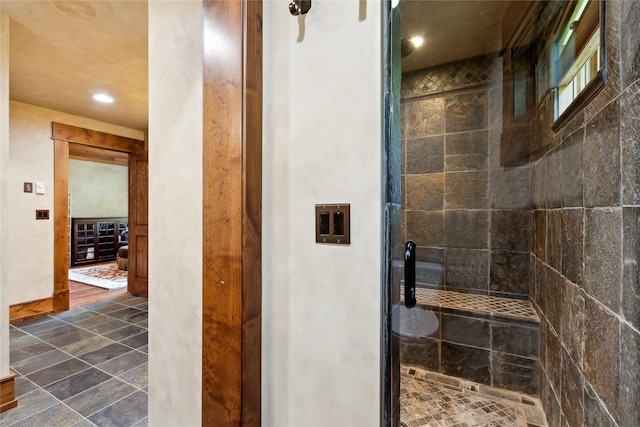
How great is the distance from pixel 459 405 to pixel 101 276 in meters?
6.09

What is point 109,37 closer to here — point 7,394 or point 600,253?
point 7,394

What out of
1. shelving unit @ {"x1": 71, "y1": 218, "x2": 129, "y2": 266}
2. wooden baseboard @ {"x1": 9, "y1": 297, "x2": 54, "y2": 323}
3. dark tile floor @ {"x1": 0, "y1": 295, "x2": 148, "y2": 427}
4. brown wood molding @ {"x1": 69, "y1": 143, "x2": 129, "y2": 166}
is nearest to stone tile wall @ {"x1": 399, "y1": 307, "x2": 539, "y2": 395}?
dark tile floor @ {"x1": 0, "y1": 295, "x2": 148, "y2": 427}

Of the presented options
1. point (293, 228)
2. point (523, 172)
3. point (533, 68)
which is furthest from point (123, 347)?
point (533, 68)

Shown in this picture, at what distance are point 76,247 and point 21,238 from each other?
3.86 metres

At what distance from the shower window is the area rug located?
5.68 metres

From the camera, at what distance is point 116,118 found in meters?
3.86

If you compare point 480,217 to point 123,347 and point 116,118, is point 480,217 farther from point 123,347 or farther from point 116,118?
point 116,118

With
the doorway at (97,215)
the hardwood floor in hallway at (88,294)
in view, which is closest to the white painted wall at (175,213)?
the hardwood floor in hallway at (88,294)

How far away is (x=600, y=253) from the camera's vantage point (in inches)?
37.2

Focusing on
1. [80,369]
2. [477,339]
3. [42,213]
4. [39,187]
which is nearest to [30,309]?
[42,213]

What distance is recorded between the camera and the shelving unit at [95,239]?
645 centimetres

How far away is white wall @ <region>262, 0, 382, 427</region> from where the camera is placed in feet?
2.56

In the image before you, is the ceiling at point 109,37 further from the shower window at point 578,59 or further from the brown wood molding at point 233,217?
the brown wood molding at point 233,217

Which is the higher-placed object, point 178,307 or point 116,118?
point 116,118
